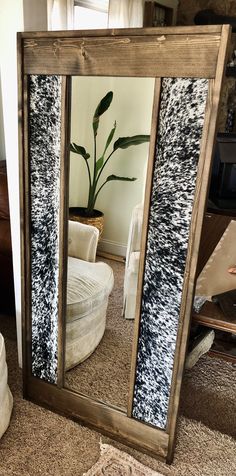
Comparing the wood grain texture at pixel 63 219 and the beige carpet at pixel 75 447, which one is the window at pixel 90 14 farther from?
the beige carpet at pixel 75 447

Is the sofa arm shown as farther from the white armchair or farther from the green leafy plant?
the white armchair

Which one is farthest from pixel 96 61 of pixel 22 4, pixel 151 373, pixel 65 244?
pixel 151 373

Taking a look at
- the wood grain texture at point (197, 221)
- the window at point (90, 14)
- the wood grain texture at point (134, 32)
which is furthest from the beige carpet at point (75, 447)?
the window at point (90, 14)

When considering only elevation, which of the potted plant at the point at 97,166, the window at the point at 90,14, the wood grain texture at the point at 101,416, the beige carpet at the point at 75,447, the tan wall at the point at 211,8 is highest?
the tan wall at the point at 211,8

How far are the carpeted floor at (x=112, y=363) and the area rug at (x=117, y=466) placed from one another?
0.60 feet

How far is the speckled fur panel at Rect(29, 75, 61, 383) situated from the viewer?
4.79ft

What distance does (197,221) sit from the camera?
4.27 feet

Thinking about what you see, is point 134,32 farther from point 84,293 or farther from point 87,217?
point 84,293

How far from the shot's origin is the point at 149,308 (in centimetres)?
150

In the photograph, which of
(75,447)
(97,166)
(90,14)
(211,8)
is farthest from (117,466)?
(211,8)

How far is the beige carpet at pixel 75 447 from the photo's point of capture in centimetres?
159

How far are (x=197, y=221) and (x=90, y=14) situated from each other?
1631mm

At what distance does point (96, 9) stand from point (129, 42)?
4.17 ft

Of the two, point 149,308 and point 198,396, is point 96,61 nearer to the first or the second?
point 149,308
